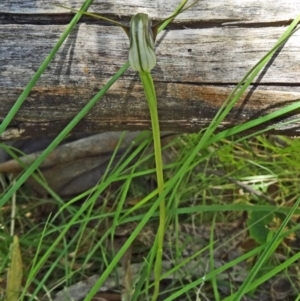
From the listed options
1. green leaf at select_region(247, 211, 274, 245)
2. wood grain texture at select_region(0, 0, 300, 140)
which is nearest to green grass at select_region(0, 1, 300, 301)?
green leaf at select_region(247, 211, 274, 245)

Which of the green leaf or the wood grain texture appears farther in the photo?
the green leaf

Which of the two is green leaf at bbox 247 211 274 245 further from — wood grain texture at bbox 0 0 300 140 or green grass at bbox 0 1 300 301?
wood grain texture at bbox 0 0 300 140

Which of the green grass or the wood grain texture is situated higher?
the wood grain texture

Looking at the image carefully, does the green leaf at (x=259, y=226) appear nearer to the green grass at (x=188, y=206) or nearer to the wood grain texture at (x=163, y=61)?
the green grass at (x=188, y=206)

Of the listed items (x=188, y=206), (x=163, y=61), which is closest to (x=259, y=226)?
(x=188, y=206)

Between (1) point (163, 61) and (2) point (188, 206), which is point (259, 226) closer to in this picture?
(2) point (188, 206)

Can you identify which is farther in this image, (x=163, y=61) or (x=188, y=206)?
(x=188, y=206)

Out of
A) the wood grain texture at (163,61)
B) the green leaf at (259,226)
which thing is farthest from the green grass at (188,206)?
the wood grain texture at (163,61)

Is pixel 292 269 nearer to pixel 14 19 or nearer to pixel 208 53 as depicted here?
pixel 208 53

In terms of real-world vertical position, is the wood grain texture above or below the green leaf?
above
